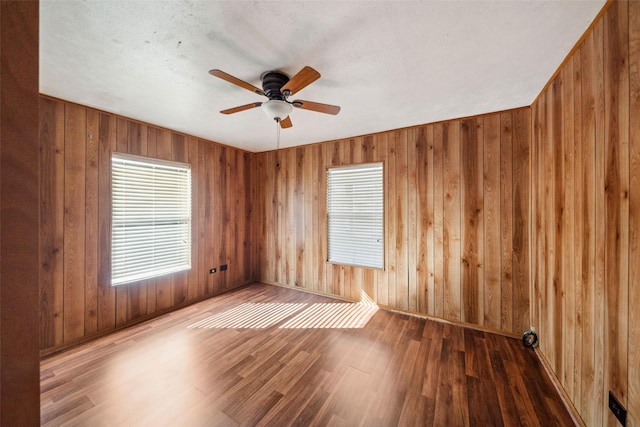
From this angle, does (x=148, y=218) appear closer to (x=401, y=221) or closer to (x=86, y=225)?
(x=86, y=225)

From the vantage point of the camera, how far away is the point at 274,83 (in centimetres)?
188

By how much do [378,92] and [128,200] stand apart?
3.04 metres

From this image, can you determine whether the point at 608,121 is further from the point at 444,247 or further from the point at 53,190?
the point at 53,190

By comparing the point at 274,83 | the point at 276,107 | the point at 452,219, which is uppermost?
the point at 274,83

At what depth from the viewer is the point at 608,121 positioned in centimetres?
131

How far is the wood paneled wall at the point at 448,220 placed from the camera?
8.50ft

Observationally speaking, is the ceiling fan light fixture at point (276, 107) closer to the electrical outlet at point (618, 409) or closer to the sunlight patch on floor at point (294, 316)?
the sunlight patch on floor at point (294, 316)

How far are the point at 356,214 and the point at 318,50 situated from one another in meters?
2.29

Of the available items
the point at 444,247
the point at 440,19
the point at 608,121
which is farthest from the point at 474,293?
the point at 440,19

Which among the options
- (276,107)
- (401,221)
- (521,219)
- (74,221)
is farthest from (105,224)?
(521,219)

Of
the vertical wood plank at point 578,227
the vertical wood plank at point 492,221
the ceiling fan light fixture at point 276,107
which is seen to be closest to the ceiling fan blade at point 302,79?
the ceiling fan light fixture at point 276,107

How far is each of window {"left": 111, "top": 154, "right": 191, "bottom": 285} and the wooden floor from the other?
727 mm

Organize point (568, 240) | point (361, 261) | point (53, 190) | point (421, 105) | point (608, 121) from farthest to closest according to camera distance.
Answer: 1. point (361, 261)
2. point (421, 105)
3. point (53, 190)
4. point (568, 240)
5. point (608, 121)

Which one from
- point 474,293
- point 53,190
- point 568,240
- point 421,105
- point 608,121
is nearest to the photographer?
point 608,121
